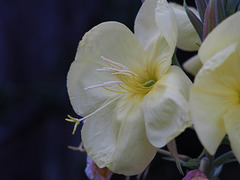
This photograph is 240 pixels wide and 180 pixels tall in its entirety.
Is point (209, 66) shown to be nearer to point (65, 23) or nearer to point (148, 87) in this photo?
point (148, 87)

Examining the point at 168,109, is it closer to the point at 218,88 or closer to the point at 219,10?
the point at 218,88

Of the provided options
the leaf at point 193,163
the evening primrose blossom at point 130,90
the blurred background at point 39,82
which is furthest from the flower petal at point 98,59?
the blurred background at point 39,82

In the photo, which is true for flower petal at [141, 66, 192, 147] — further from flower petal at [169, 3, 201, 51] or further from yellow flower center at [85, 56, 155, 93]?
flower petal at [169, 3, 201, 51]

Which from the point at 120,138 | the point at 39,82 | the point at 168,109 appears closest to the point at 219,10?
the point at 168,109

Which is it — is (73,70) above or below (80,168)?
above

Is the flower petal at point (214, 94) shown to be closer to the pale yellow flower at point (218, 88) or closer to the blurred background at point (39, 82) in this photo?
the pale yellow flower at point (218, 88)

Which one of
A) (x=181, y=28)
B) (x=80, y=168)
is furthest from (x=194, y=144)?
(x=181, y=28)
